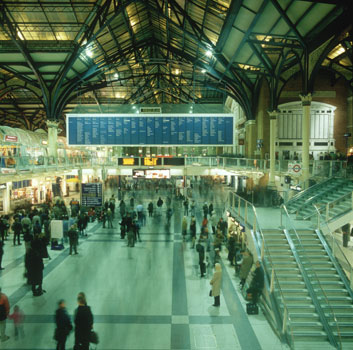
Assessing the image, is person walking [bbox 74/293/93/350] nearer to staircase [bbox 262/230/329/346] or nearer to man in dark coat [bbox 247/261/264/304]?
man in dark coat [bbox 247/261/264/304]

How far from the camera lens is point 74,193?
35.2 metres

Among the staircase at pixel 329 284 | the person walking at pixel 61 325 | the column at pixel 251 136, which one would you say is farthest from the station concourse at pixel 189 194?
the person walking at pixel 61 325

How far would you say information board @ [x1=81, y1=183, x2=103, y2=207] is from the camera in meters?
15.1

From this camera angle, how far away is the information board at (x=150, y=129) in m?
20.9

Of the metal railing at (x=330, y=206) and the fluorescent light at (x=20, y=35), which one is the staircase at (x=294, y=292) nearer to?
the metal railing at (x=330, y=206)

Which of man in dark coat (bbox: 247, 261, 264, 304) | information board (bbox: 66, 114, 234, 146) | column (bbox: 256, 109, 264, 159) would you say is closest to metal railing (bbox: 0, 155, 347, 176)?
column (bbox: 256, 109, 264, 159)

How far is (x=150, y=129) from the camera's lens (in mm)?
21219

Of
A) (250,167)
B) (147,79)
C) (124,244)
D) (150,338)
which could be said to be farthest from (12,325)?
(147,79)

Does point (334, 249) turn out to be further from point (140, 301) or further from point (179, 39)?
point (179, 39)

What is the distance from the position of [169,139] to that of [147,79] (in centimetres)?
1680

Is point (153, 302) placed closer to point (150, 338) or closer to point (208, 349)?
point (150, 338)

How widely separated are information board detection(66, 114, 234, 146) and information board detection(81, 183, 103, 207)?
700cm

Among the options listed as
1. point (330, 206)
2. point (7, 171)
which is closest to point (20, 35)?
point (7, 171)

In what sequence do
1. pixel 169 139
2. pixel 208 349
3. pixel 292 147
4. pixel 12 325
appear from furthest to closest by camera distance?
pixel 292 147 → pixel 169 139 → pixel 12 325 → pixel 208 349
